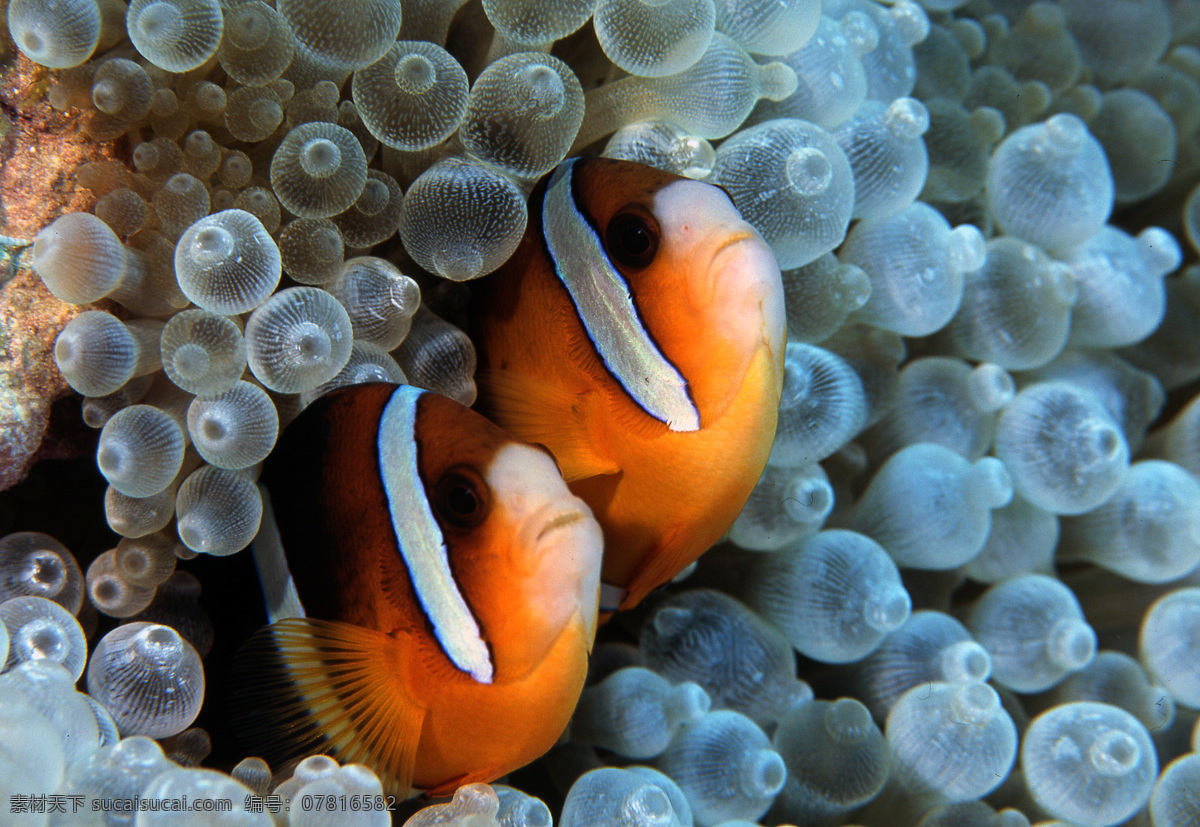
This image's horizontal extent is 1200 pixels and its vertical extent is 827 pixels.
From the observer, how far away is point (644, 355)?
748 mm

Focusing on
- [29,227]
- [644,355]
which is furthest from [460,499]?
[29,227]

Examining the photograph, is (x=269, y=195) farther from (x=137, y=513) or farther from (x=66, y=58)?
(x=137, y=513)

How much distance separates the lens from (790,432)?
1.02 meters

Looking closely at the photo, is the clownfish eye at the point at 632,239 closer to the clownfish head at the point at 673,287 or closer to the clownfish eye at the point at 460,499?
the clownfish head at the point at 673,287

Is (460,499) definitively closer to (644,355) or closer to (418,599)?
(418,599)

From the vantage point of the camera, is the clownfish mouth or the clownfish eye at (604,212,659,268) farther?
the clownfish eye at (604,212,659,268)

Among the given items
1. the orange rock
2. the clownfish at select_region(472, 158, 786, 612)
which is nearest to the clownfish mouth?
the clownfish at select_region(472, 158, 786, 612)

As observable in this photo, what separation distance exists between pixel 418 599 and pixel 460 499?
10 centimetres

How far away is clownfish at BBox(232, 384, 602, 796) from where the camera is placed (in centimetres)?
64

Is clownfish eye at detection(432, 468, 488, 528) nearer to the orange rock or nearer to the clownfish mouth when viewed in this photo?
the clownfish mouth

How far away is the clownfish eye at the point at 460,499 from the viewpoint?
0.65m

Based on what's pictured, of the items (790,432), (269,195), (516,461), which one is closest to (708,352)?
(516,461)

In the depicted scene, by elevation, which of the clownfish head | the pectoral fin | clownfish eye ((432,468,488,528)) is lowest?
the pectoral fin

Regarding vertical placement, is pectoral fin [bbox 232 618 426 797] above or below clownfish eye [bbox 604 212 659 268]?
below
